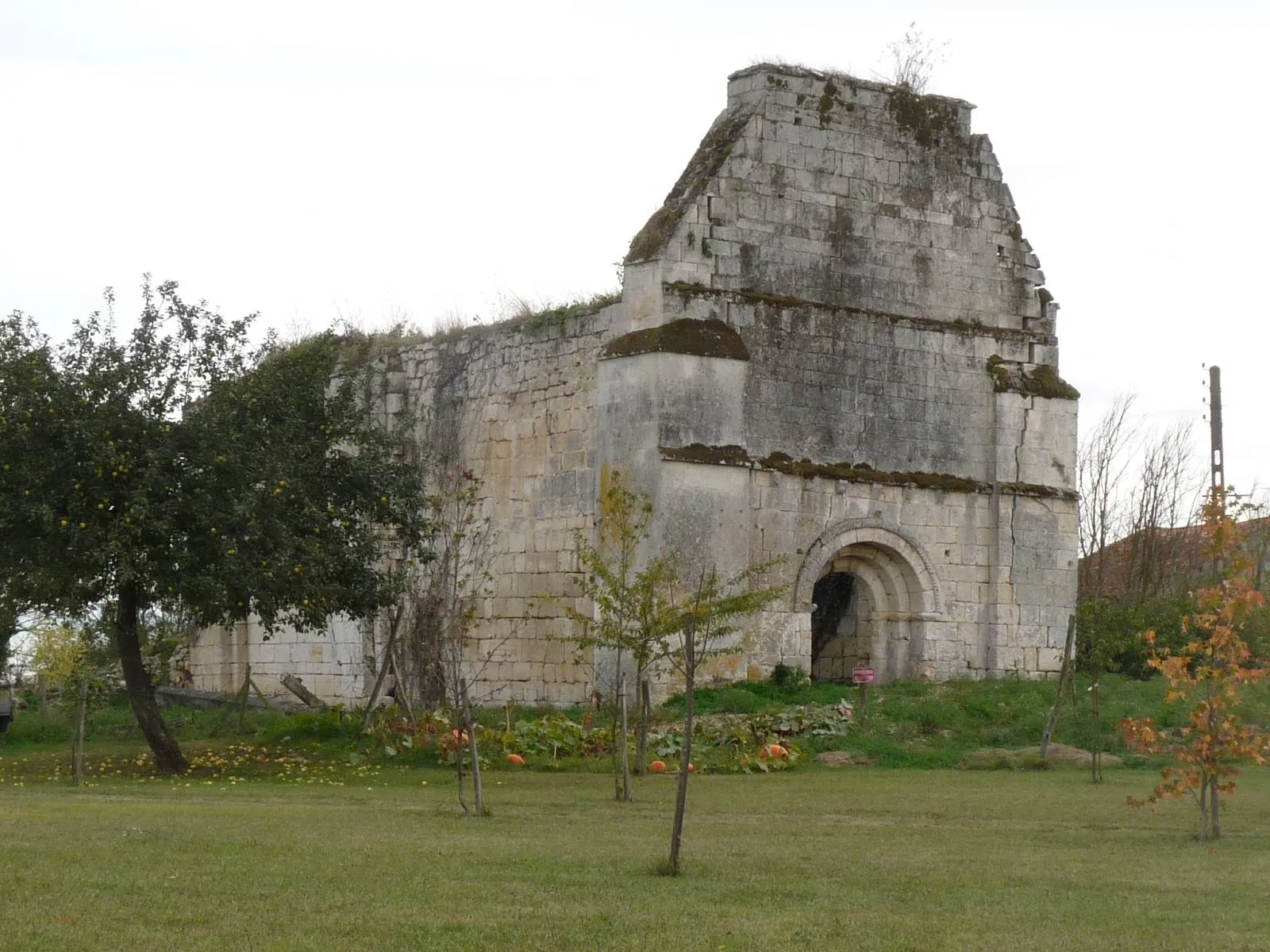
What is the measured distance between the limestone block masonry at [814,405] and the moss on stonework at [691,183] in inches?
1.7

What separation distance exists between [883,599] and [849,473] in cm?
213

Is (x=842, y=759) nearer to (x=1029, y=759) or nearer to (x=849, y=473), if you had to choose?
(x=1029, y=759)

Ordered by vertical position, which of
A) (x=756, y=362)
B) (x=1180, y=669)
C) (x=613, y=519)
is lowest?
(x=1180, y=669)

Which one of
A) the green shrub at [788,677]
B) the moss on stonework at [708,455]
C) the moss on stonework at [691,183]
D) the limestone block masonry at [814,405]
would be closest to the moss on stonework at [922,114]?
the limestone block masonry at [814,405]

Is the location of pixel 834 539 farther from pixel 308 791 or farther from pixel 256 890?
pixel 256 890

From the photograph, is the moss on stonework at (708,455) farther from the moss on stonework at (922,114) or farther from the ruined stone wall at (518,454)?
the moss on stonework at (922,114)

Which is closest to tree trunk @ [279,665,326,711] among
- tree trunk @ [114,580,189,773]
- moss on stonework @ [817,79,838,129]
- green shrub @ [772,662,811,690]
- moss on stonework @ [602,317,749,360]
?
tree trunk @ [114,580,189,773]

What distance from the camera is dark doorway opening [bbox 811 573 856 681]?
89.9 ft

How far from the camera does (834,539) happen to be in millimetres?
25469

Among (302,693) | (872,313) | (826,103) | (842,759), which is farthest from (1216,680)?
(302,693)

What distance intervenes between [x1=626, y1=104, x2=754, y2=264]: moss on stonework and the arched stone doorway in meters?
4.38

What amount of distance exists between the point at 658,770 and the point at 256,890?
33.4ft

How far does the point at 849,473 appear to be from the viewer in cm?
2550

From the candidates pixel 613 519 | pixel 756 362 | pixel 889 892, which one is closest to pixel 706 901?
pixel 889 892
